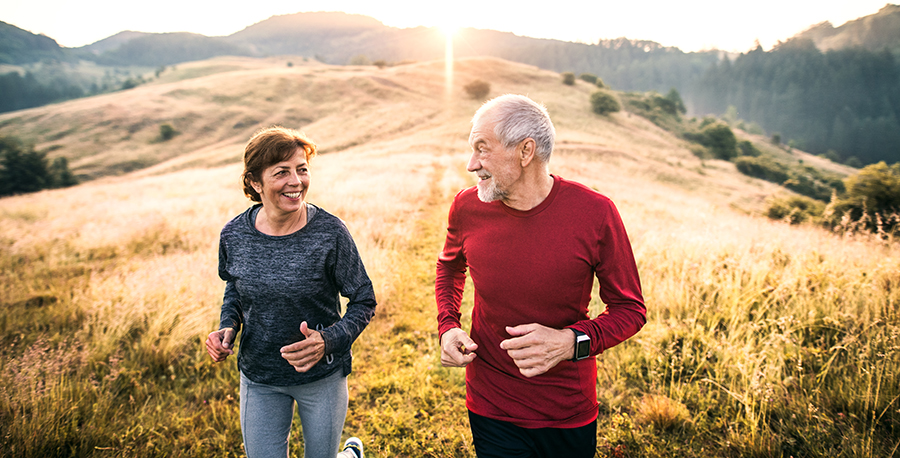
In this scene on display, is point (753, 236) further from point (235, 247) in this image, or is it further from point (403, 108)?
point (403, 108)

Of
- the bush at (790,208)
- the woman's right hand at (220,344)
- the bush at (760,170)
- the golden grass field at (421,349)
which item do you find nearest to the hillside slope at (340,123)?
the bush at (760,170)

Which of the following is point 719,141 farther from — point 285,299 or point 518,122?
point 285,299

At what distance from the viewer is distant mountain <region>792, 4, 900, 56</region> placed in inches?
5423

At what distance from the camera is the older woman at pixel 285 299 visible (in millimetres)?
2078

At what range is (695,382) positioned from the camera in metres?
3.42

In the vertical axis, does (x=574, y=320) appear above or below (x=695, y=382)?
above

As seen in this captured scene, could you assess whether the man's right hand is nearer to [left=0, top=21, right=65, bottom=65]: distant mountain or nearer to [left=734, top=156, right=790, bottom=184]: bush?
[left=734, top=156, right=790, bottom=184]: bush

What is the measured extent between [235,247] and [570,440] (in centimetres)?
212

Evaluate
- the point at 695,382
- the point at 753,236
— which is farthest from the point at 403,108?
the point at 695,382

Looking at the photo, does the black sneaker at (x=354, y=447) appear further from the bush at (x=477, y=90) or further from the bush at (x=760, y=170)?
the bush at (x=477, y=90)

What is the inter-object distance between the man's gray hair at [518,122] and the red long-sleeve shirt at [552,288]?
25 cm

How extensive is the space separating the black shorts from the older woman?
3.03 ft

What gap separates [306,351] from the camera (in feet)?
6.16

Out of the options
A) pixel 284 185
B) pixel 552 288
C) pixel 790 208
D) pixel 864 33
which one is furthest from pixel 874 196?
pixel 864 33
